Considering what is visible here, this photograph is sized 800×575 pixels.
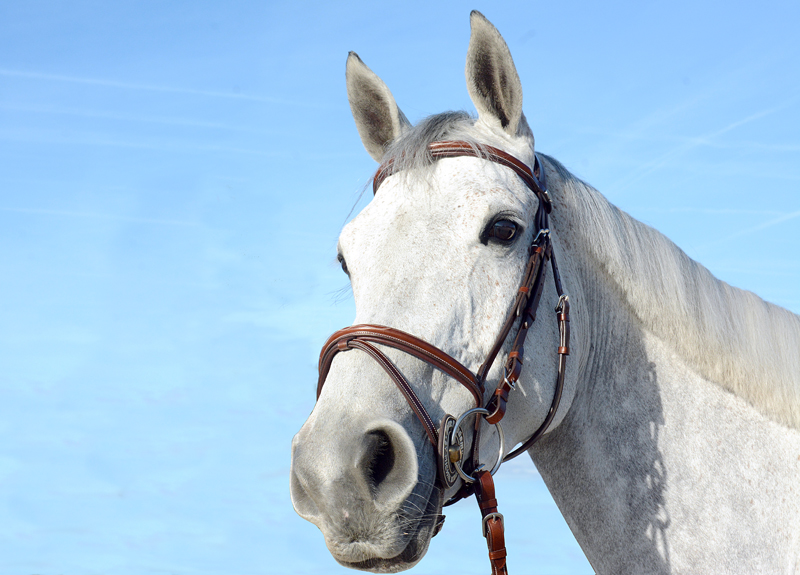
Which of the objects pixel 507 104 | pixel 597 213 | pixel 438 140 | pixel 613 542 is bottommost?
pixel 613 542

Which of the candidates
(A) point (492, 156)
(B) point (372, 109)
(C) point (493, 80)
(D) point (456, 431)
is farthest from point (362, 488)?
(B) point (372, 109)

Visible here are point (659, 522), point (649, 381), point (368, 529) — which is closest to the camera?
point (368, 529)

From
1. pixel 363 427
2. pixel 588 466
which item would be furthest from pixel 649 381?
pixel 363 427

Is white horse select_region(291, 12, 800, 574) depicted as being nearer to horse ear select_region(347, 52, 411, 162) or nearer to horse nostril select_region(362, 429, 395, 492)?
horse nostril select_region(362, 429, 395, 492)

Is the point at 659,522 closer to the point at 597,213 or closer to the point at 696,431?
the point at 696,431

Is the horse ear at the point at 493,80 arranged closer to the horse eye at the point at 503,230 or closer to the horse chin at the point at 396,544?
the horse eye at the point at 503,230

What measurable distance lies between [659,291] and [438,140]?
1565mm

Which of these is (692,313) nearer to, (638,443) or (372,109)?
(638,443)

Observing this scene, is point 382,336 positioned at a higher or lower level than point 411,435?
higher

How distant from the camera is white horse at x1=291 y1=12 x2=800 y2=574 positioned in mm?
2648

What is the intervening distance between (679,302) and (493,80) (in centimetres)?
170

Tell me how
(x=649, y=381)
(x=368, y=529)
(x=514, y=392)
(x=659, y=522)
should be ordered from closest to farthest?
1. (x=368, y=529)
2. (x=514, y=392)
3. (x=659, y=522)
4. (x=649, y=381)

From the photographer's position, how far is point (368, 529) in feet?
8.46

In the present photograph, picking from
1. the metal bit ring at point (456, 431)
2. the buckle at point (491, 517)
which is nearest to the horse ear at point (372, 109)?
the metal bit ring at point (456, 431)
